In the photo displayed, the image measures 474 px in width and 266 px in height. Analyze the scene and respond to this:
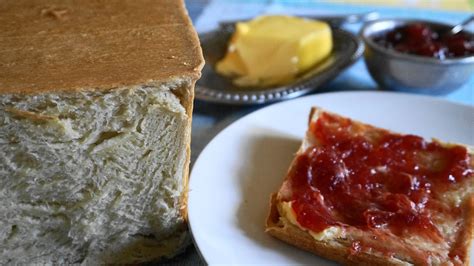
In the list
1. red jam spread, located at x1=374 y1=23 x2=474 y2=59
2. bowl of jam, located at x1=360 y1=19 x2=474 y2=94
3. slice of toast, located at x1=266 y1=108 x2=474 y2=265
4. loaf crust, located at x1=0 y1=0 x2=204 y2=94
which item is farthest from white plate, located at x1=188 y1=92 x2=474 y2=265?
loaf crust, located at x1=0 y1=0 x2=204 y2=94

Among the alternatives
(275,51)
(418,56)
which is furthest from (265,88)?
(418,56)

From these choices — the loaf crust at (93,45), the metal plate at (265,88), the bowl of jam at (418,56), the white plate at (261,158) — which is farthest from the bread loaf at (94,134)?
the bowl of jam at (418,56)

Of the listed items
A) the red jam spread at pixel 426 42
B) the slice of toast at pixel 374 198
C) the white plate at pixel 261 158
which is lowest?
→ the white plate at pixel 261 158

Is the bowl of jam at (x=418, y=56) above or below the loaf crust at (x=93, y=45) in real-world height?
below

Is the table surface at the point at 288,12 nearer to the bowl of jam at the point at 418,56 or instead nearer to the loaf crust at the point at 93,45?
the bowl of jam at the point at 418,56

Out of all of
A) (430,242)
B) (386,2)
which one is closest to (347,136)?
(430,242)
